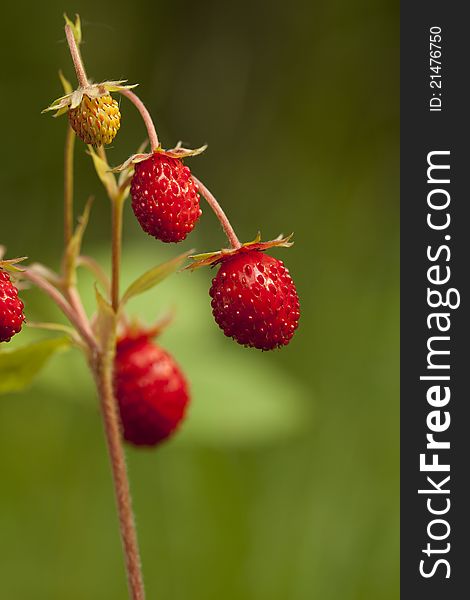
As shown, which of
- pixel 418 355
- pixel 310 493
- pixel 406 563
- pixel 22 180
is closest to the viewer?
pixel 406 563

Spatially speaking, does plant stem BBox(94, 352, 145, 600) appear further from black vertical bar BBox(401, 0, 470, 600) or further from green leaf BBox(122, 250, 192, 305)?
black vertical bar BBox(401, 0, 470, 600)

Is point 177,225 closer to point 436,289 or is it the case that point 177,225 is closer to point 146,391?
point 146,391

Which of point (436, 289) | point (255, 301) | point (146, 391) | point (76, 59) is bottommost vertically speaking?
point (146, 391)

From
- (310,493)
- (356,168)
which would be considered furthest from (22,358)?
(356,168)

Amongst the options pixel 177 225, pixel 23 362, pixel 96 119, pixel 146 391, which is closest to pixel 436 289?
pixel 146 391

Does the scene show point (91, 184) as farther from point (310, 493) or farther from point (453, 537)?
point (453, 537)
